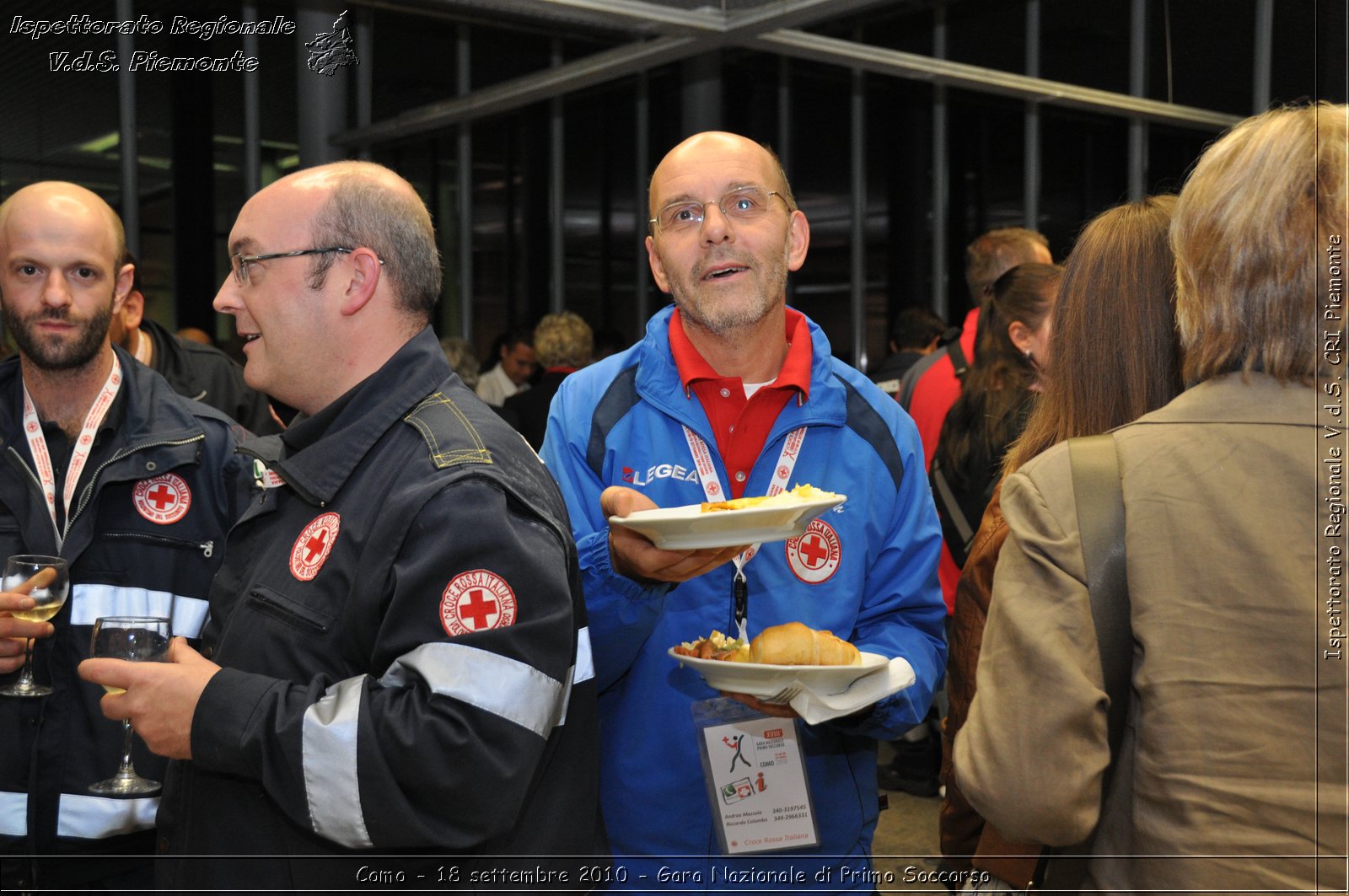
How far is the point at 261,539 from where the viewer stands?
1.86 meters

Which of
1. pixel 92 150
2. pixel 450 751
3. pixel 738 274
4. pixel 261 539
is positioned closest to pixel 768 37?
pixel 738 274

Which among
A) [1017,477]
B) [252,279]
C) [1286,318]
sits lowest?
[1017,477]

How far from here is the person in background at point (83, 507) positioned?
241cm

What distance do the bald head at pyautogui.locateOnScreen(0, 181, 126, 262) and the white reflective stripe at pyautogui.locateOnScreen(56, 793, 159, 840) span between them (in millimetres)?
1315

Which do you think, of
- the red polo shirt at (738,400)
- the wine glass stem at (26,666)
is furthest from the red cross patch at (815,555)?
the wine glass stem at (26,666)

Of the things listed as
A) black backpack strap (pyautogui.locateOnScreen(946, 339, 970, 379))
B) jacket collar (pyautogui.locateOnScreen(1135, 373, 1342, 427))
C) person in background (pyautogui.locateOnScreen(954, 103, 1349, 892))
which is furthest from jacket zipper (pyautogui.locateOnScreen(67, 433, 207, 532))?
black backpack strap (pyautogui.locateOnScreen(946, 339, 970, 379))

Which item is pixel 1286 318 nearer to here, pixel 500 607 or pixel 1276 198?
pixel 1276 198

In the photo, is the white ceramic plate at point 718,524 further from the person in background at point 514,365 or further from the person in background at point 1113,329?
the person in background at point 514,365

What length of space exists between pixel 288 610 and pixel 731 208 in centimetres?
126

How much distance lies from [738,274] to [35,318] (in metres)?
1.67

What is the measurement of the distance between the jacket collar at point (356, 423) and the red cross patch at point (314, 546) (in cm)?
4

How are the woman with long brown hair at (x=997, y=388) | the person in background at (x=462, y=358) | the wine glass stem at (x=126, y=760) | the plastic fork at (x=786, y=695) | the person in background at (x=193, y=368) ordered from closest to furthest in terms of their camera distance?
the plastic fork at (x=786, y=695)
the wine glass stem at (x=126, y=760)
the woman with long brown hair at (x=997, y=388)
the person in background at (x=193, y=368)
the person in background at (x=462, y=358)

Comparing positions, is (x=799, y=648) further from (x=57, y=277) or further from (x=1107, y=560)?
(x=57, y=277)

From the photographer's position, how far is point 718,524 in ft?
6.03
